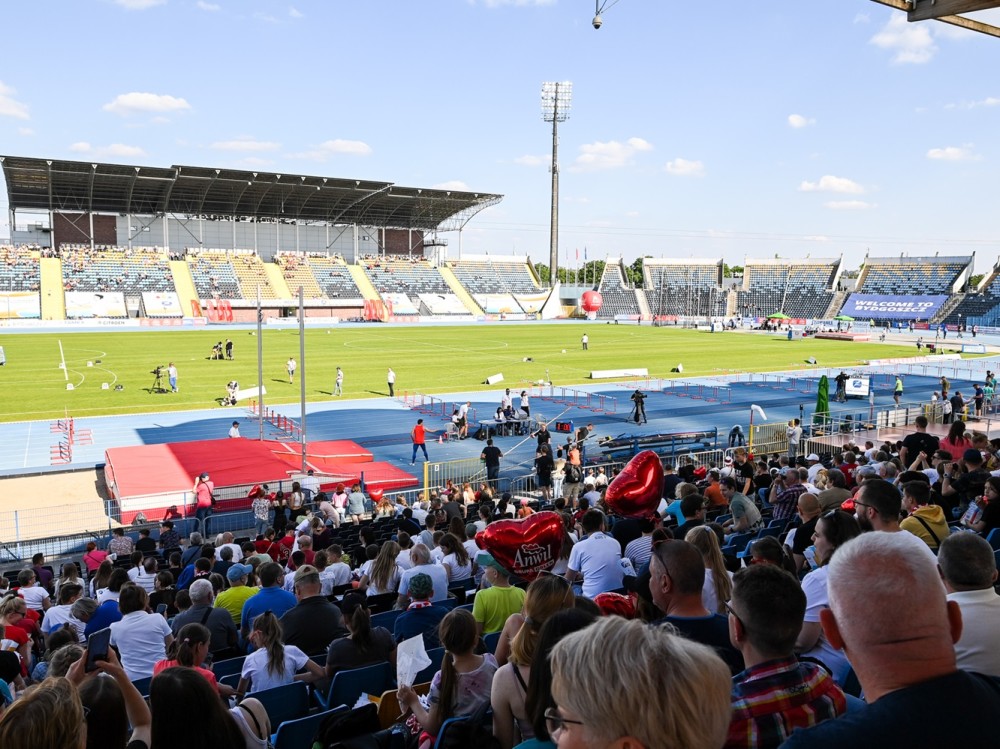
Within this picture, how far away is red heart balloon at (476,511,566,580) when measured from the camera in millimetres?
5754

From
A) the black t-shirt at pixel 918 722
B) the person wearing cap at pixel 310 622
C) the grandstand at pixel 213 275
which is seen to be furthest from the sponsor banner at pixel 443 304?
the black t-shirt at pixel 918 722

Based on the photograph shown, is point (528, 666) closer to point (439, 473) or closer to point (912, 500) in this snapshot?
point (912, 500)

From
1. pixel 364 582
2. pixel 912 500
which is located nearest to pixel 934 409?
pixel 912 500

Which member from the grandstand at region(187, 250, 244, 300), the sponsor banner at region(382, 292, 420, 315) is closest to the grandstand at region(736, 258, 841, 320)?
the sponsor banner at region(382, 292, 420, 315)

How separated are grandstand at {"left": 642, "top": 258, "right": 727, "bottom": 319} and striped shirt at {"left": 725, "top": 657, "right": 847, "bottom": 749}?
104 m

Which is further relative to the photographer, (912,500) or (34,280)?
(34,280)

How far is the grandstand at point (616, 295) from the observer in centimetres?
10744

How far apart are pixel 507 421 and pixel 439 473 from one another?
648 centimetres

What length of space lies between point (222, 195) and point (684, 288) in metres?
64.6

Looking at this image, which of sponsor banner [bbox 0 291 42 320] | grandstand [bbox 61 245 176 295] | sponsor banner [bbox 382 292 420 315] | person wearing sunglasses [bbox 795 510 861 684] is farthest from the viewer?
sponsor banner [bbox 382 292 420 315]

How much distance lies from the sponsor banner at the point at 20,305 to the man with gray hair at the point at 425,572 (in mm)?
72795

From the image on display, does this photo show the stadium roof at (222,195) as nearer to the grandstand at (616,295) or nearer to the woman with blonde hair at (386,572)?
the grandstand at (616,295)

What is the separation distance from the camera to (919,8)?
934cm

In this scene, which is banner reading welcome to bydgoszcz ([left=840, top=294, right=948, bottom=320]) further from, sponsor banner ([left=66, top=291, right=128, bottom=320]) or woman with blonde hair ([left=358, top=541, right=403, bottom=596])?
woman with blonde hair ([left=358, top=541, right=403, bottom=596])
